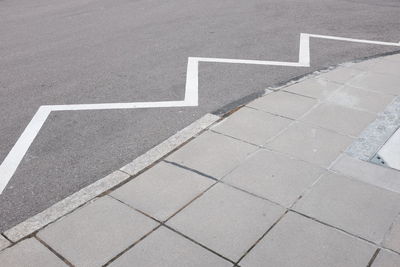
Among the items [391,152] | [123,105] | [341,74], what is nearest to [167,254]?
[391,152]

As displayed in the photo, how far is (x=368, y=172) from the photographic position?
14.0 ft

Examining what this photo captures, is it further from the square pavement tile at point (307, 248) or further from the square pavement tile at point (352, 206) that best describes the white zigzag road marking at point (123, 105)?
the square pavement tile at point (307, 248)

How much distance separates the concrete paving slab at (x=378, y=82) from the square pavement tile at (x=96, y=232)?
420 cm

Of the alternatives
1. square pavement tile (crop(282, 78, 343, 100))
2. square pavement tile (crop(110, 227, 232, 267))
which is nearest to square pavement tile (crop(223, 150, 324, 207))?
square pavement tile (crop(110, 227, 232, 267))

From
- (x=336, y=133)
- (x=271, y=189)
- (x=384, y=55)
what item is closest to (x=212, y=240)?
(x=271, y=189)

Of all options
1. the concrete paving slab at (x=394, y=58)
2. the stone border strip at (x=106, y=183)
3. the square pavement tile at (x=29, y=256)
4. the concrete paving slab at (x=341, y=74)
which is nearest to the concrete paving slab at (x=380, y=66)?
the concrete paving slab at (x=394, y=58)

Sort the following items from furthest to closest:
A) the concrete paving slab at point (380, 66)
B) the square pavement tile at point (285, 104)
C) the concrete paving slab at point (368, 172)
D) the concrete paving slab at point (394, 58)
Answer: the concrete paving slab at point (394, 58), the concrete paving slab at point (380, 66), the square pavement tile at point (285, 104), the concrete paving slab at point (368, 172)

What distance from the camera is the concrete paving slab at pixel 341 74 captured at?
6.53 m

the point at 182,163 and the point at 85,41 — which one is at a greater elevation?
the point at 85,41

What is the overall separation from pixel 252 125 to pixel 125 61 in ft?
10.3

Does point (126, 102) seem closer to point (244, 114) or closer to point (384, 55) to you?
point (244, 114)

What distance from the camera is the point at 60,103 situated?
19.5 feet

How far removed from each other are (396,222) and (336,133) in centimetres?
157

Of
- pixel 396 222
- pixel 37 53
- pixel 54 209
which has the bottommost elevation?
pixel 396 222
